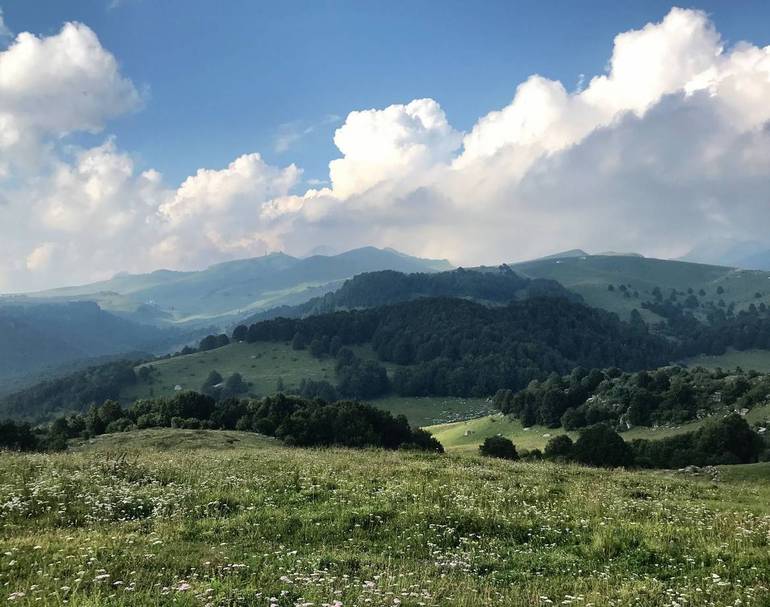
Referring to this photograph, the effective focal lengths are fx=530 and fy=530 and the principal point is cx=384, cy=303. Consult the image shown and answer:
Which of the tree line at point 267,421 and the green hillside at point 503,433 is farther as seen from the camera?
the green hillside at point 503,433

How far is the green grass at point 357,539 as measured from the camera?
10.2 meters

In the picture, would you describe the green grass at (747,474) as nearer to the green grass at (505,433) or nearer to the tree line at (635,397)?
the green grass at (505,433)

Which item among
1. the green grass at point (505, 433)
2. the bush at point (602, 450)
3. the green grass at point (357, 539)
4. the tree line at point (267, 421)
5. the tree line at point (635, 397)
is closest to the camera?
the green grass at point (357, 539)

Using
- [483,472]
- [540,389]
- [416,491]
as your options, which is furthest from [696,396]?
[416,491]

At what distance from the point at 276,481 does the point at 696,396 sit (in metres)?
101

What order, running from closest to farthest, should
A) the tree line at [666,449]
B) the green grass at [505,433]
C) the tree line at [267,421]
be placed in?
1. the tree line at [666,449]
2. the tree line at [267,421]
3. the green grass at [505,433]

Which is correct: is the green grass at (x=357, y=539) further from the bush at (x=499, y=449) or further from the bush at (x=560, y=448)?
the bush at (x=560, y=448)

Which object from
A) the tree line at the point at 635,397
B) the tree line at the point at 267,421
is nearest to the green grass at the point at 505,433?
the tree line at the point at 635,397

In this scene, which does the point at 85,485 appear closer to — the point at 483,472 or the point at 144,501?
the point at 144,501

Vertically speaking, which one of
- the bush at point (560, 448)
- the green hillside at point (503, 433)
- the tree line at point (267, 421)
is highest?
the tree line at point (267, 421)

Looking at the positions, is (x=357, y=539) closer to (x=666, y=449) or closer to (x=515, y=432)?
(x=666, y=449)

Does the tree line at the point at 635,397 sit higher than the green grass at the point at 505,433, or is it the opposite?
the tree line at the point at 635,397

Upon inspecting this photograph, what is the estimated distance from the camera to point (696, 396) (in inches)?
3942

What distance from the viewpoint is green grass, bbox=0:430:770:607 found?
10.2 metres
